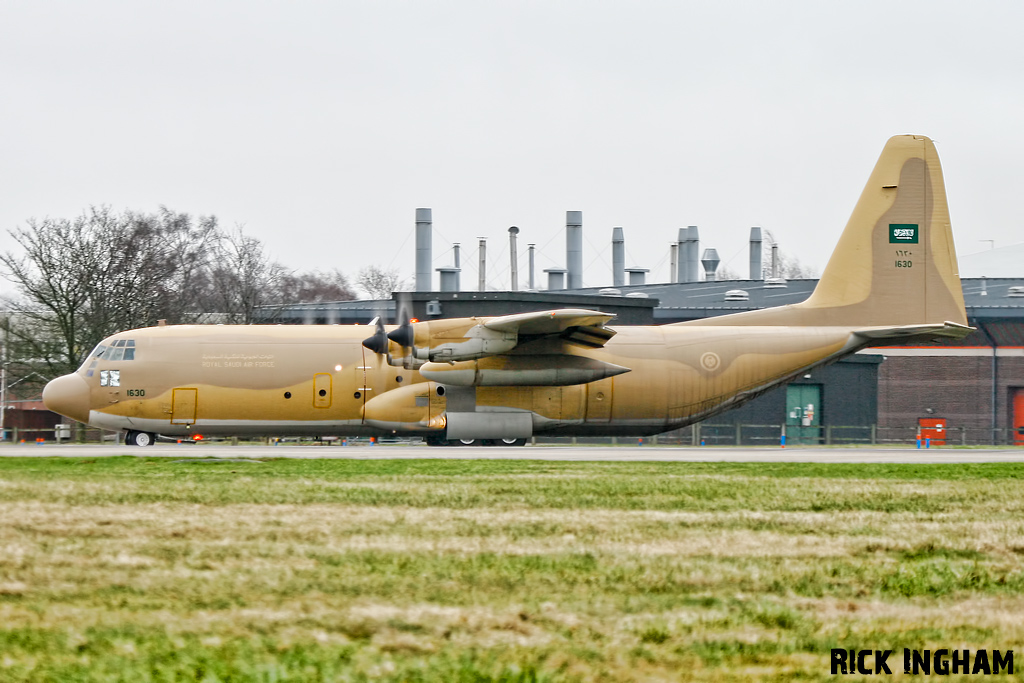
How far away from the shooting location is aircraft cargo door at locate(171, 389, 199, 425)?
2703cm

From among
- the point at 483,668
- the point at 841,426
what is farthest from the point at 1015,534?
the point at 841,426

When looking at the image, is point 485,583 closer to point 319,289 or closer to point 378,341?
point 378,341

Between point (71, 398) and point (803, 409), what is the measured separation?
28227 mm

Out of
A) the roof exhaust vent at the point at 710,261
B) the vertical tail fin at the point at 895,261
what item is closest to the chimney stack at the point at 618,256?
the roof exhaust vent at the point at 710,261

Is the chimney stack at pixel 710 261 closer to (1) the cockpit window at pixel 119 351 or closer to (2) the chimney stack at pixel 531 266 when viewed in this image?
(2) the chimney stack at pixel 531 266

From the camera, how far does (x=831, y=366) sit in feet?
144

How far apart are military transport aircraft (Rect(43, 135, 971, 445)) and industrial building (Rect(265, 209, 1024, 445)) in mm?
6224

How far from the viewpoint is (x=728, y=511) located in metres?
11.2

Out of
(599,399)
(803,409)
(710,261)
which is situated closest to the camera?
(599,399)

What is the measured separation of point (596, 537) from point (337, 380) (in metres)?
19.0

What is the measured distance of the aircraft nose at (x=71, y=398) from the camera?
27.5m

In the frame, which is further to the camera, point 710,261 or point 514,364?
point 710,261

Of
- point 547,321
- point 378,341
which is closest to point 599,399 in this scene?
point 547,321

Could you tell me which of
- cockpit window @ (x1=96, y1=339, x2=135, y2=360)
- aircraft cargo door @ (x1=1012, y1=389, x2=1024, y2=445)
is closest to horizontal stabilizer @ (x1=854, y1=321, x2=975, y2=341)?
cockpit window @ (x1=96, y1=339, x2=135, y2=360)
